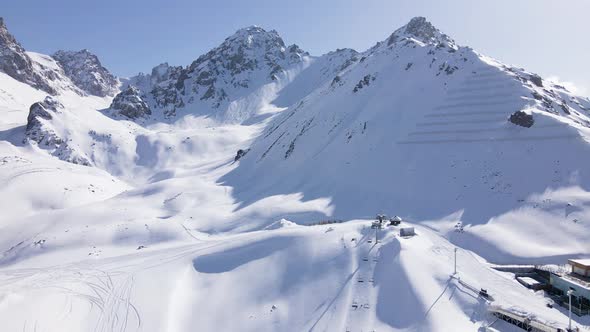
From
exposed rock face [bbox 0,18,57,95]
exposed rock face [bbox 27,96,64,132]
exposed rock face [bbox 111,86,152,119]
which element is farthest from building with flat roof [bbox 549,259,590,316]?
exposed rock face [bbox 0,18,57,95]

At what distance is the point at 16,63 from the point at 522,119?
629 ft

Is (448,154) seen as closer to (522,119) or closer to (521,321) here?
(522,119)

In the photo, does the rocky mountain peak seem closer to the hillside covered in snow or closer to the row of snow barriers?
the hillside covered in snow

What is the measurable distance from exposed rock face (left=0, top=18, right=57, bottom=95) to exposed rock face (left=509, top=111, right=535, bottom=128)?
18873 cm

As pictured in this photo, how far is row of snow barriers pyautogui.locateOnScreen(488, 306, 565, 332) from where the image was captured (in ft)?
85.2

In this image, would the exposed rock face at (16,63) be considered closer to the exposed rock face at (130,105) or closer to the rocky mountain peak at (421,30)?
the exposed rock face at (130,105)

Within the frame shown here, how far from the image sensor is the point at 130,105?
541 feet

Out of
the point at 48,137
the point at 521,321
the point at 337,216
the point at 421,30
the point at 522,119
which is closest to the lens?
the point at 521,321

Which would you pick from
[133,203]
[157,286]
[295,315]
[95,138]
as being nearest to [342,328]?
[295,315]

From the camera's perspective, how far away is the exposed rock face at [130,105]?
6417 inches

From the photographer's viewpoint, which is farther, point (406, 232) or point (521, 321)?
point (406, 232)

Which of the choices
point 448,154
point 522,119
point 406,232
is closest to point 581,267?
point 406,232

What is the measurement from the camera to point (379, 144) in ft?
227

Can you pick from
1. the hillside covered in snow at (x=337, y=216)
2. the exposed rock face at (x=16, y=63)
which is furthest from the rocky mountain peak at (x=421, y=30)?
the exposed rock face at (x=16, y=63)
